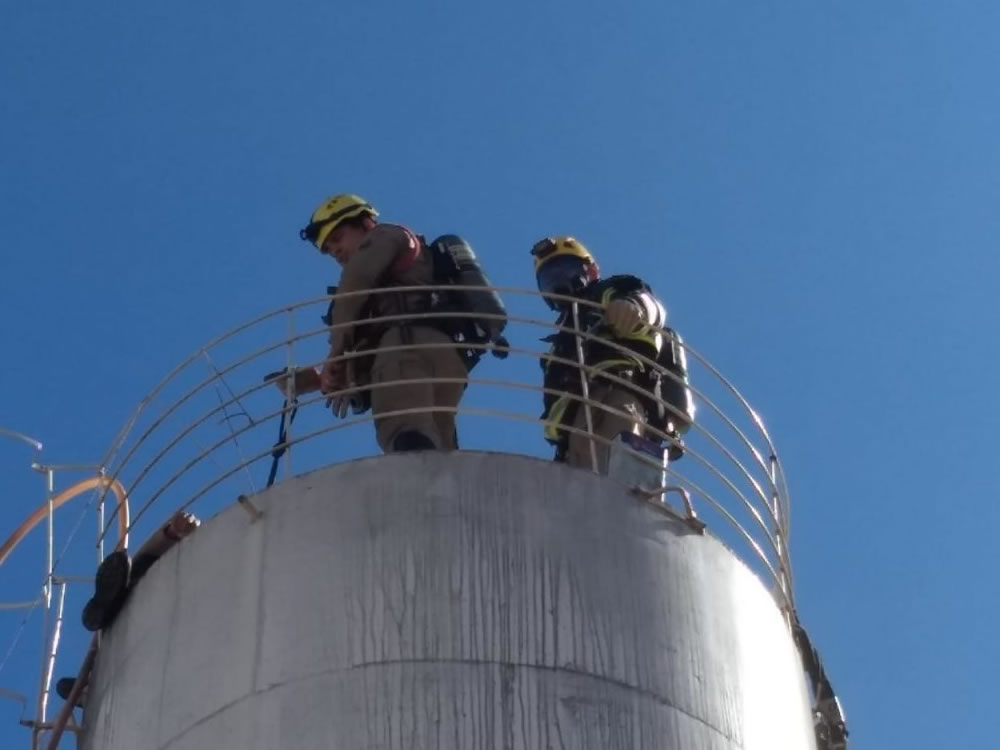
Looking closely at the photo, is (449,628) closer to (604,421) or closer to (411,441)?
(411,441)

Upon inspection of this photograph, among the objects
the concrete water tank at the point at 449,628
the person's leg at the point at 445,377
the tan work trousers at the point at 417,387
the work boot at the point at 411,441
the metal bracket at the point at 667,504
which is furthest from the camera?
the person's leg at the point at 445,377

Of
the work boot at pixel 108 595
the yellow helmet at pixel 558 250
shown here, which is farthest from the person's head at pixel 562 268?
the work boot at pixel 108 595

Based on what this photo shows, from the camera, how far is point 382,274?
14.7 metres

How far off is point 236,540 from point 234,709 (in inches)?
52.9

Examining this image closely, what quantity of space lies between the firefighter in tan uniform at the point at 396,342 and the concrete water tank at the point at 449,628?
1.69 m

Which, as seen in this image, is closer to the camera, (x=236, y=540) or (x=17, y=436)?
(x=236, y=540)

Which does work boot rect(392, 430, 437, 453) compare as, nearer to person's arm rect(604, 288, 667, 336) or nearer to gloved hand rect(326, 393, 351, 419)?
gloved hand rect(326, 393, 351, 419)

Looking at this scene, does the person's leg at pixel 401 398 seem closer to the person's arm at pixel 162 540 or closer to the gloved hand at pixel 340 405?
the gloved hand at pixel 340 405

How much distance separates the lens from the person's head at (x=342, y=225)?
1560cm

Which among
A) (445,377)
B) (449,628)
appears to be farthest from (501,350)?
(449,628)

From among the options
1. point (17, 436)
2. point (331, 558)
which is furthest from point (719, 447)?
point (17, 436)

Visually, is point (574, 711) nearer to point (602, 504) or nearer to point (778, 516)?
point (602, 504)

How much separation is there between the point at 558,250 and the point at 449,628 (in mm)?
6090

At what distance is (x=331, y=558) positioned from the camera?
39.2 feet
